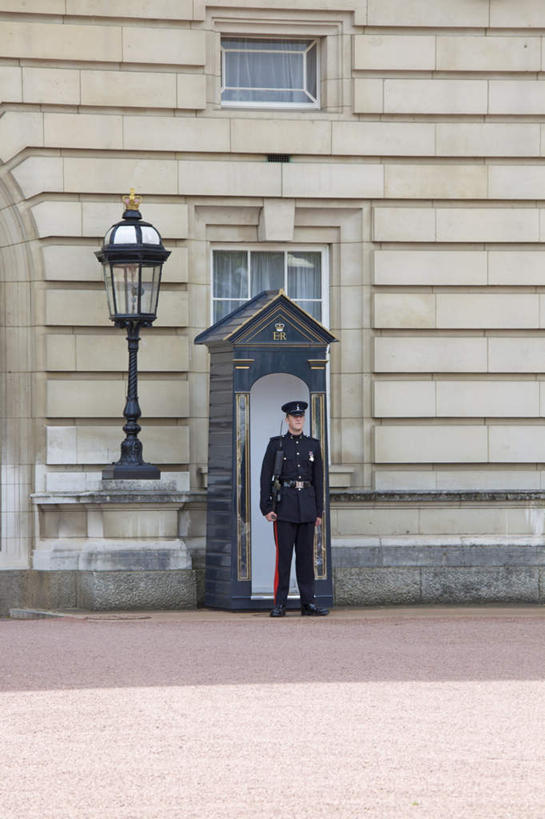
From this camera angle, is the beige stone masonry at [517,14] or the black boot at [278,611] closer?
the black boot at [278,611]

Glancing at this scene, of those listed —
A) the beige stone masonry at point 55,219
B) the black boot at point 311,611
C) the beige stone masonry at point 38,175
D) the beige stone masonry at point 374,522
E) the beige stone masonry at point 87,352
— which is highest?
the beige stone masonry at point 38,175

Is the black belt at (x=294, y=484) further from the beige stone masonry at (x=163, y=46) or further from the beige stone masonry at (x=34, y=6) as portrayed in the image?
the beige stone masonry at (x=34, y=6)

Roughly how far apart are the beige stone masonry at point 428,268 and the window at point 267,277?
1.73 feet

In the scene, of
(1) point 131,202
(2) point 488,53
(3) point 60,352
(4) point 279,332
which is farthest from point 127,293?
(2) point 488,53

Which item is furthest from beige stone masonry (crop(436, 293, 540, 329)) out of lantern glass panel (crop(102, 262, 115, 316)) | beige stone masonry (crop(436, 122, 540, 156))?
lantern glass panel (crop(102, 262, 115, 316))

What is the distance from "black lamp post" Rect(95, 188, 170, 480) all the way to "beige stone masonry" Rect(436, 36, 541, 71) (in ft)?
9.33

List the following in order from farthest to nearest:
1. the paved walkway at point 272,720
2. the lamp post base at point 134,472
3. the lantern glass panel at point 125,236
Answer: the lamp post base at point 134,472 < the lantern glass panel at point 125,236 < the paved walkway at point 272,720

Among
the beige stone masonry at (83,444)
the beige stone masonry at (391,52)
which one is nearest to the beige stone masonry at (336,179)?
the beige stone masonry at (391,52)

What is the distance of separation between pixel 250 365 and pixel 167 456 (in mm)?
1331

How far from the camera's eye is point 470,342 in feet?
43.1

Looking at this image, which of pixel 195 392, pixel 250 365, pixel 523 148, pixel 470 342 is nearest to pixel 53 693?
pixel 250 365

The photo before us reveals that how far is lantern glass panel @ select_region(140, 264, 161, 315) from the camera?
12266 millimetres

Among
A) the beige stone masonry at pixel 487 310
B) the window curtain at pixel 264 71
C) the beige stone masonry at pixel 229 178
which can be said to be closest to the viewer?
the beige stone masonry at pixel 229 178

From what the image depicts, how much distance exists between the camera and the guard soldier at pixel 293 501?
11758mm
